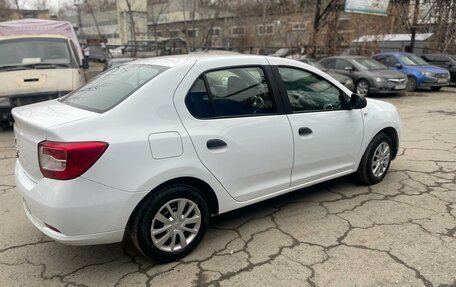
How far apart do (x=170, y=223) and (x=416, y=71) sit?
46.1 ft

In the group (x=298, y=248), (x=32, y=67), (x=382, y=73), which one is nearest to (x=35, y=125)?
(x=298, y=248)

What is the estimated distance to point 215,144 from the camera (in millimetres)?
3051

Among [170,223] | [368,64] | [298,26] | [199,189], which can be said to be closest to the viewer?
[170,223]

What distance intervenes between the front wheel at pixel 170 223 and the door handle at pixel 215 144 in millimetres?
364

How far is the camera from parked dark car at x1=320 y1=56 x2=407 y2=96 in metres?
12.6

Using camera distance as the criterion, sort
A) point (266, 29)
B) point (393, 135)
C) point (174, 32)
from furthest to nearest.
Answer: point (174, 32) → point (266, 29) → point (393, 135)

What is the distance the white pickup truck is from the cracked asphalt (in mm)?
3319

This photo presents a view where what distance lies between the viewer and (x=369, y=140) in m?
4.33

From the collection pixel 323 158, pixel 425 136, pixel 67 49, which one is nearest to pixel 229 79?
pixel 323 158

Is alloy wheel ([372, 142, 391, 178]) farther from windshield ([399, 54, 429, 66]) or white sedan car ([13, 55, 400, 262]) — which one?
windshield ([399, 54, 429, 66])

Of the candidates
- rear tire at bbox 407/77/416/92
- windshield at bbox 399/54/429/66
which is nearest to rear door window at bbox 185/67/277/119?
rear tire at bbox 407/77/416/92

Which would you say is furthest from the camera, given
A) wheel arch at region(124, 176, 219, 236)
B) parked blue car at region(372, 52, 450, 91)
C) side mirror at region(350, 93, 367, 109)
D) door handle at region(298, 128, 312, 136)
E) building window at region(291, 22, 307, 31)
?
building window at region(291, 22, 307, 31)

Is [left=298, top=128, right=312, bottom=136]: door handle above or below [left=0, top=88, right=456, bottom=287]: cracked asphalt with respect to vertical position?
above

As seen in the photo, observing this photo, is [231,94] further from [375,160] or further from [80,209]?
[375,160]
